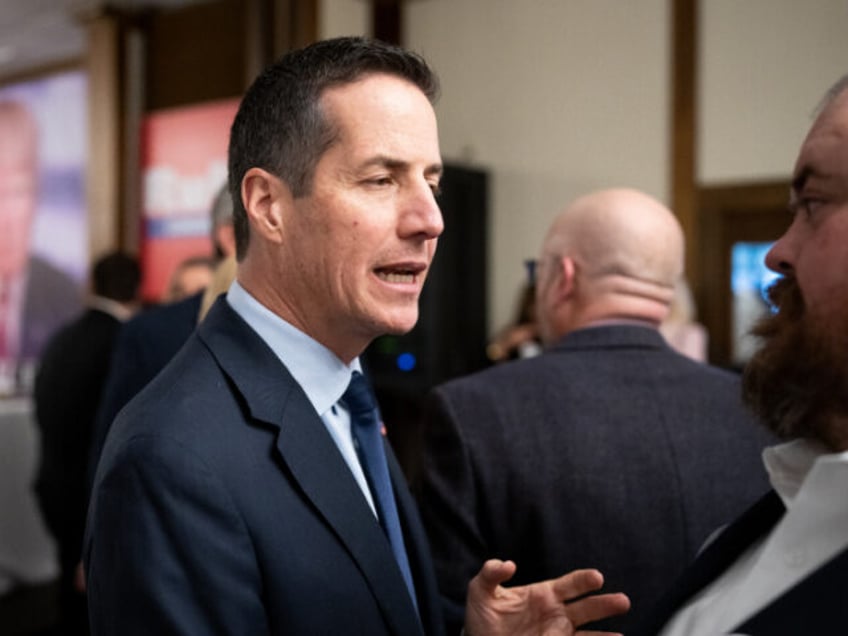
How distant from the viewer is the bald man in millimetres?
1546

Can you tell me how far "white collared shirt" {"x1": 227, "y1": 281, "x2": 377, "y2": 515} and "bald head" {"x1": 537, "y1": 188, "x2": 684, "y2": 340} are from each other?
28.0 inches

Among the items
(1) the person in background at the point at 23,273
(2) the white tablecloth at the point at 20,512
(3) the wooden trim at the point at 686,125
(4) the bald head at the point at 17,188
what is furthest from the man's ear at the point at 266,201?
(4) the bald head at the point at 17,188

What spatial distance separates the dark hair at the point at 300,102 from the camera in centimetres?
115

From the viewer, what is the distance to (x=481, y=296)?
6137 millimetres

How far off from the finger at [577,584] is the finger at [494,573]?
7 centimetres

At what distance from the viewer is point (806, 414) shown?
91 cm

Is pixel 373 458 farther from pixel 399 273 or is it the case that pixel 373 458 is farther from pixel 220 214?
pixel 220 214

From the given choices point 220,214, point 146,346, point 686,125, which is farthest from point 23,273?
point 146,346

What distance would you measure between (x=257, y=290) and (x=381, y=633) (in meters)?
0.46

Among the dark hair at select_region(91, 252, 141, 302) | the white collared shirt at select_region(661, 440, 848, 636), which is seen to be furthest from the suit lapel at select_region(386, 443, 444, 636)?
the dark hair at select_region(91, 252, 141, 302)

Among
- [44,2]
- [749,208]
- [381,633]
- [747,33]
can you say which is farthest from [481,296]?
[381,633]

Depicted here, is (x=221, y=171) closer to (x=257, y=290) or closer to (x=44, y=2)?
(x=44, y=2)

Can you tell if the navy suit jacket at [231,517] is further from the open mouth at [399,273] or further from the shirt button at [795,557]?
the shirt button at [795,557]

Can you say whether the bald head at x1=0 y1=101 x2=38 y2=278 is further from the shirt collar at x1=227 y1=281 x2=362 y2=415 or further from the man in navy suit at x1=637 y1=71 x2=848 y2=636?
the man in navy suit at x1=637 y1=71 x2=848 y2=636
